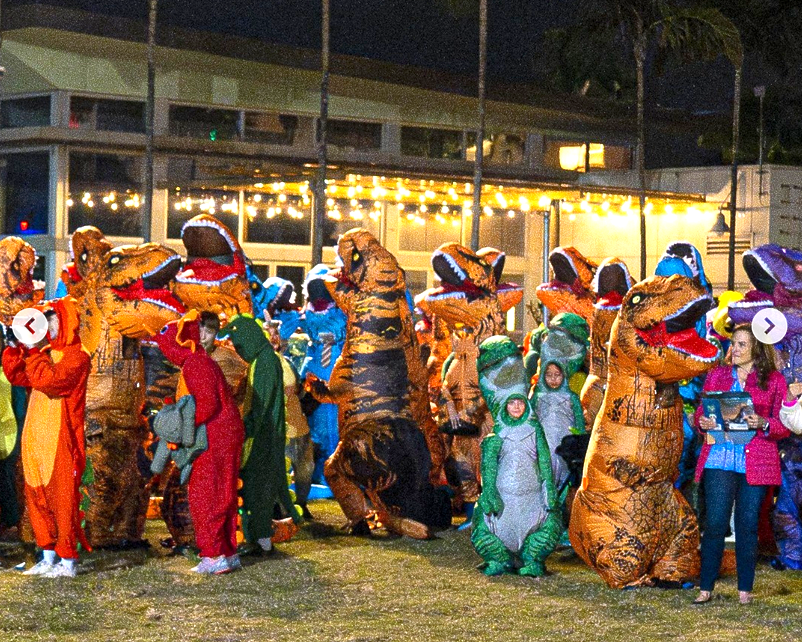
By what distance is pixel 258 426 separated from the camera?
31.0 feet

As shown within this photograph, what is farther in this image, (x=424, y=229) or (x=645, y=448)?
(x=424, y=229)

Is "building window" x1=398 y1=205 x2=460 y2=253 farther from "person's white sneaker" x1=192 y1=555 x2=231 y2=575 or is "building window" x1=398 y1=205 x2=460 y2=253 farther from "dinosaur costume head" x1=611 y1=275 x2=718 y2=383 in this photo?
"dinosaur costume head" x1=611 y1=275 x2=718 y2=383

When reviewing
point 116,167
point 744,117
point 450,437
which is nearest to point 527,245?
point 744,117

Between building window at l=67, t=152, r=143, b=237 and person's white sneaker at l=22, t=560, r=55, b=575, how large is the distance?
1805cm

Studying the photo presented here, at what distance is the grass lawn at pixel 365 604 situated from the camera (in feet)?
23.9

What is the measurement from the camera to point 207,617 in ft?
25.0

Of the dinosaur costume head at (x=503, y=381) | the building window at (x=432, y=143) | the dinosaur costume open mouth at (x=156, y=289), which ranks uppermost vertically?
the building window at (x=432, y=143)

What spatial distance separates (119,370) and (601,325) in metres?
2.96

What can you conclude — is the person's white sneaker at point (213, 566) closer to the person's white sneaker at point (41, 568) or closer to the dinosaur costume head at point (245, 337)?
the person's white sneaker at point (41, 568)

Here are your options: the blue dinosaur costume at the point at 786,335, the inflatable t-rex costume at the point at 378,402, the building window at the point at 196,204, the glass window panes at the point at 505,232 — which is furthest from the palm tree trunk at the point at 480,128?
the blue dinosaur costume at the point at 786,335

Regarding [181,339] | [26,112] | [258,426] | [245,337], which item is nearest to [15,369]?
[181,339]

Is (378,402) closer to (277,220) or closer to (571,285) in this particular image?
(571,285)

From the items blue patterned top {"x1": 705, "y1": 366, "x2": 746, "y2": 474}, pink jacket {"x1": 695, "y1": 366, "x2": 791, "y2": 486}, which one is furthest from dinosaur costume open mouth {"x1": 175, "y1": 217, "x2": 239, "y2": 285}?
blue patterned top {"x1": 705, "y1": 366, "x2": 746, "y2": 474}

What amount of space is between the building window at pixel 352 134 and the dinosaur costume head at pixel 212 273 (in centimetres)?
1870
